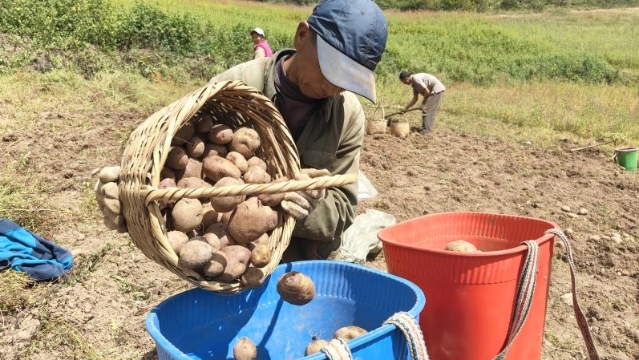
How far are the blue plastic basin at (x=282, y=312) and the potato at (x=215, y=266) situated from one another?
19 cm

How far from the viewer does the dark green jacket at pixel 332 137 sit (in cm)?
190

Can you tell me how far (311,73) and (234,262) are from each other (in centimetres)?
68

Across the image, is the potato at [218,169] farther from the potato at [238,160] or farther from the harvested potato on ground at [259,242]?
the harvested potato on ground at [259,242]

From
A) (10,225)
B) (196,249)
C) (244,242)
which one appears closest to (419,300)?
(244,242)

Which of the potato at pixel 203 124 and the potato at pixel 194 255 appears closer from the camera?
the potato at pixel 194 255

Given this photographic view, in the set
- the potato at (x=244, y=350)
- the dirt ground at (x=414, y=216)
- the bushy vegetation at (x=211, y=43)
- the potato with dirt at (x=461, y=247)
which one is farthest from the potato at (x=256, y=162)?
the bushy vegetation at (x=211, y=43)

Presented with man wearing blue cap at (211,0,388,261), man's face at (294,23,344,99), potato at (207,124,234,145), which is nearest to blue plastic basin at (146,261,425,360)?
man wearing blue cap at (211,0,388,261)

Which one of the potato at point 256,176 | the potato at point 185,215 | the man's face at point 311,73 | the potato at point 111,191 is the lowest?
the potato at point 185,215

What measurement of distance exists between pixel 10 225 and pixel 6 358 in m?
1.03

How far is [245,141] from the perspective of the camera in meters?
1.64

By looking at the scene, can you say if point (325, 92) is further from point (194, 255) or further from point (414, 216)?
point (414, 216)

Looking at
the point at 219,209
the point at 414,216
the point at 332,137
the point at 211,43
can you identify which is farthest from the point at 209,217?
the point at 211,43

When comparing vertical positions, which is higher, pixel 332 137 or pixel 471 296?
pixel 332 137

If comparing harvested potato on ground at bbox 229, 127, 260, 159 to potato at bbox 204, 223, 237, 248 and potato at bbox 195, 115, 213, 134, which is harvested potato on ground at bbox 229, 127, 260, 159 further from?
potato at bbox 204, 223, 237, 248
